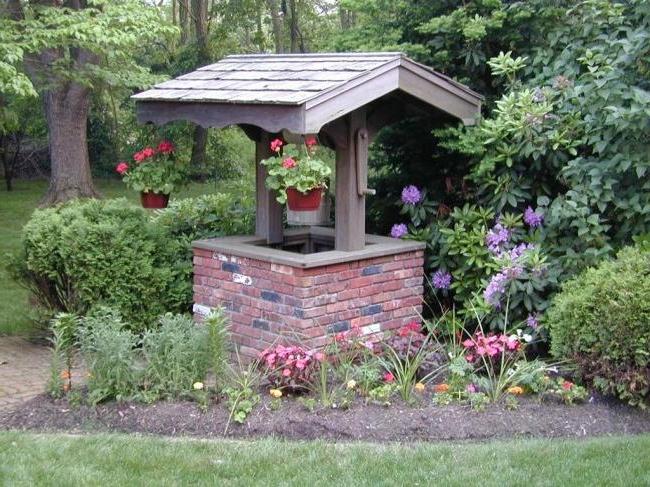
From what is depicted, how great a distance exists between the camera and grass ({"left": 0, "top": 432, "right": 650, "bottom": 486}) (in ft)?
13.5

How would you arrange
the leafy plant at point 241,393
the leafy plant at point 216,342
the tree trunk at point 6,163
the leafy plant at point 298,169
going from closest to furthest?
the leafy plant at point 241,393
the leafy plant at point 216,342
the leafy plant at point 298,169
the tree trunk at point 6,163

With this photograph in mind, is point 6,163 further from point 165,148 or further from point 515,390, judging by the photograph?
point 515,390

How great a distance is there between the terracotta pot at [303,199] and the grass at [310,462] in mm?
1991

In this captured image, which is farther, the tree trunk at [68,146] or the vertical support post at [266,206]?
the tree trunk at [68,146]

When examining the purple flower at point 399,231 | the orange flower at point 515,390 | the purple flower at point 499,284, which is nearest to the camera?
the orange flower at point 515,390

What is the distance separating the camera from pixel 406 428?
477 cm

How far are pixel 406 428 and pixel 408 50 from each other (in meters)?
3.56

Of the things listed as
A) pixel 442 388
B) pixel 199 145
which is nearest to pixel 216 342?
pixel 442 388

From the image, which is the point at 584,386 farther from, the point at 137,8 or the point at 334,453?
the point at 137,8

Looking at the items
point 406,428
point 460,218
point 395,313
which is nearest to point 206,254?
point 395,313

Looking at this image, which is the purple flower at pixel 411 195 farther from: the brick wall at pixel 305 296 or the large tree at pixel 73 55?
the large tree at pixel 73 55

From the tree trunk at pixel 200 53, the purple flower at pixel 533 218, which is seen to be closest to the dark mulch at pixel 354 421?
the purple flower at pixel 533 218

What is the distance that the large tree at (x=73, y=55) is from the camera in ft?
26.9

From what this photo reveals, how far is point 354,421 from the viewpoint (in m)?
4.82
